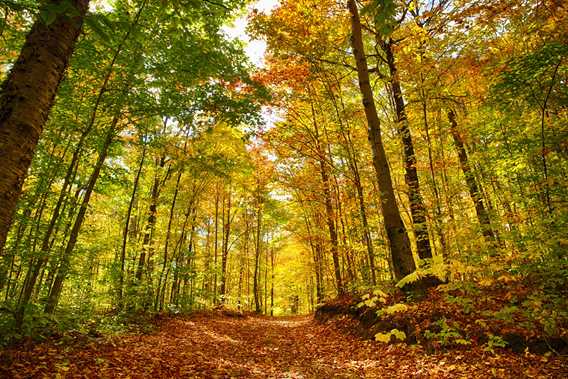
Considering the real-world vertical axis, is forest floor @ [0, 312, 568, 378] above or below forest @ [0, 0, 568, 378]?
below

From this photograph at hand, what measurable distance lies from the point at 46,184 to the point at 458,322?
1005 centimetres

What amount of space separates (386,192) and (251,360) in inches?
185

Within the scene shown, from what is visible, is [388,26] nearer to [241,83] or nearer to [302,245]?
[241,83]

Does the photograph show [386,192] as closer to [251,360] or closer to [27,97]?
[251,360]

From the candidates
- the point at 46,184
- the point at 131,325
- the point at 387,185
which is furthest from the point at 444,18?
the point at 131,325

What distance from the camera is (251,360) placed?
267 inches

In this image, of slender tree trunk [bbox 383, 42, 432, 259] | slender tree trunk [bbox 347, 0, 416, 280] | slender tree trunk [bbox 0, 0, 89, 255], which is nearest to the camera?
slender tree trunk [bbox 0, 0, 89, 255]

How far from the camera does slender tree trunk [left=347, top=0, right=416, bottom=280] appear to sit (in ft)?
20.5

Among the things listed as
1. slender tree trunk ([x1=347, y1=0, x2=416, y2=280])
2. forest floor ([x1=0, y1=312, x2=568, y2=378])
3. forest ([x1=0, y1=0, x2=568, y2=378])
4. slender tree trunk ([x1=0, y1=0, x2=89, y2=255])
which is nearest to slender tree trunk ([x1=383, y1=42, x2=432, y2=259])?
forest ([x1=0, y1=0, x2=568, y2=378])

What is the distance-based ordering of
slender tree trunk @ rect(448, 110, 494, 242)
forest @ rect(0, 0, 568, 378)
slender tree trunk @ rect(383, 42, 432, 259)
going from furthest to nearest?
slender tree trunk @ rect(448, 110, 494, 242) < slender tree trunk @ rect(383, 42, 432, 259) < forest @ rect(0, 0, 568, 378)

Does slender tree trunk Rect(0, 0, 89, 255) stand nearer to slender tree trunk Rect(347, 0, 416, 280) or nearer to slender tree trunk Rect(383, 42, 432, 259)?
slender tree trunk Rect(347, 0, 416, 280)

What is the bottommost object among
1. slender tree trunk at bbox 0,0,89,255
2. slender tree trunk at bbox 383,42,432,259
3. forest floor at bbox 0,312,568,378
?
forest floor at bbox 0,312,568,378

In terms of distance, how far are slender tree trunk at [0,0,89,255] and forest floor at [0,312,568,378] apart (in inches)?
143

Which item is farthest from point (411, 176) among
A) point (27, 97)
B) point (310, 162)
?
point (27, 97)
